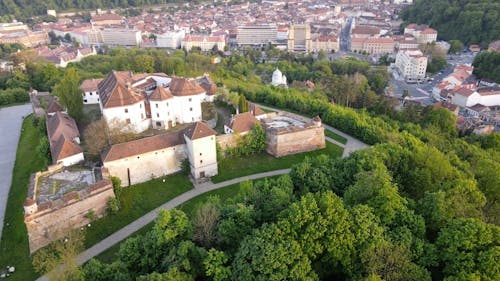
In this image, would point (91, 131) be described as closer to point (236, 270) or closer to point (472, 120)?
point (236, 270)

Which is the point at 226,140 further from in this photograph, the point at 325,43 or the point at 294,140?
the point at 325,43

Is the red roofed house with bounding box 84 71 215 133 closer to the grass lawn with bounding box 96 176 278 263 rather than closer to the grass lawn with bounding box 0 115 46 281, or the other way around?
the grass lawn with bounding box 0 115 46 281

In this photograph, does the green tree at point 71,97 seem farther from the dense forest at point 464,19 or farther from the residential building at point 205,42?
the dense forest at point 464,19

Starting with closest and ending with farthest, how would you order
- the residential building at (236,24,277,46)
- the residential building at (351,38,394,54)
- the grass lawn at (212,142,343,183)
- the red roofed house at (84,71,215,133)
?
the grass lawn at (212,142,343,183) → the red roofed house at (84,71,215,133) → the residential building at (351,38,394,54) → the residential building at (236,24,277,46)

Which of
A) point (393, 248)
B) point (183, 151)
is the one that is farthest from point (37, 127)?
point (393, 248)

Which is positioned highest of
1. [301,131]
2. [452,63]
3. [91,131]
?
[91,131]

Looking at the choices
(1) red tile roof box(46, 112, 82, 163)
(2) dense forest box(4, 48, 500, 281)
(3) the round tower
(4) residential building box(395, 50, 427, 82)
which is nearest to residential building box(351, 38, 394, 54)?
(4) residential building box(395, 50, 427, 82)
